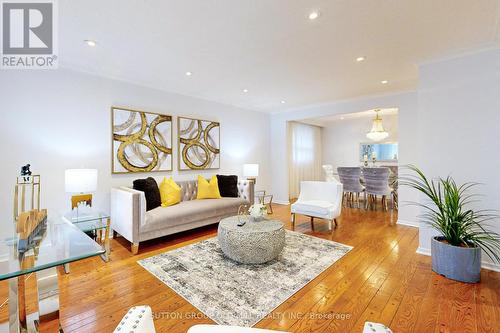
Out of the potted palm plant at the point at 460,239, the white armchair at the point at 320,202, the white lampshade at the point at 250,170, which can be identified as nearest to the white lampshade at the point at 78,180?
the white lampshade at the point at 250,170

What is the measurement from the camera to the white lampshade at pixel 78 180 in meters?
2.73

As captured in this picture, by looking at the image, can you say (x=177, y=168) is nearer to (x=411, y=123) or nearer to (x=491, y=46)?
(x=411, y=123)

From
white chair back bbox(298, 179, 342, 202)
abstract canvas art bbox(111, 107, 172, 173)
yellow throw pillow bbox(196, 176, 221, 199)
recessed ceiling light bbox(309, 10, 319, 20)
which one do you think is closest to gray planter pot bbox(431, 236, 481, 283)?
white chair back bbox(298, 179, 342, 202)

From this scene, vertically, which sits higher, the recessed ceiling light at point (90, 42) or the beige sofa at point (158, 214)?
the recessed ceiling light at point (90, 42)

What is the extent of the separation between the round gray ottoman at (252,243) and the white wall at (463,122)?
1.99 metres

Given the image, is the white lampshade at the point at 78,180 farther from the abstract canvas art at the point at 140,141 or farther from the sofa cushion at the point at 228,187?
the sofa cushion at the point at 228,187

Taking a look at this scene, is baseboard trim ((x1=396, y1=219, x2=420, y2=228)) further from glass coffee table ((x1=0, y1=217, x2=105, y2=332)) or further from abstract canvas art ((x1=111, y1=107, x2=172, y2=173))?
glass coffee table ((x1=0, y1=217, x2=105, y2=332))

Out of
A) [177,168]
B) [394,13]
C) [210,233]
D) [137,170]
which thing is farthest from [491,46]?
[137,170]

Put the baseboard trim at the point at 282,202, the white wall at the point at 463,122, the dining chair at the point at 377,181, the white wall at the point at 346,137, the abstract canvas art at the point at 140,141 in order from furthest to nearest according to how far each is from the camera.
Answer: the white wall at the point at 346,137, the baseboard trim at the point at 282,202, the dining chair at the point at 377,181, the abstract canvas art at the point at 140,141, the white wall at the point at 463,122

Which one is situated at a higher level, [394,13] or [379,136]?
[394,13]

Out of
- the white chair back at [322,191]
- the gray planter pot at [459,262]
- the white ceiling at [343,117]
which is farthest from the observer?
the white ceiling at [343,117]

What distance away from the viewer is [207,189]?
4.29 m

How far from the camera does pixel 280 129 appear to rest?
6.03m

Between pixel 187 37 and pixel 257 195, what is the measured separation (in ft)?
13.2
